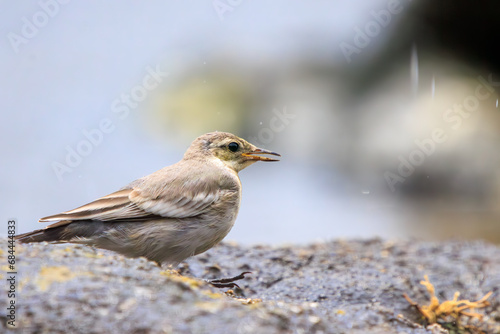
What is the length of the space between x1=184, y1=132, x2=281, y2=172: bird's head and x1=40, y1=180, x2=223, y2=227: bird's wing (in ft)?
1.80

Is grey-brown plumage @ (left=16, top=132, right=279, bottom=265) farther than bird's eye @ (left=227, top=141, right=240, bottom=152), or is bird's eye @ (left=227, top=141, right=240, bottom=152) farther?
bird's eye @ (left=227, top=141, right=240, bottom=152)

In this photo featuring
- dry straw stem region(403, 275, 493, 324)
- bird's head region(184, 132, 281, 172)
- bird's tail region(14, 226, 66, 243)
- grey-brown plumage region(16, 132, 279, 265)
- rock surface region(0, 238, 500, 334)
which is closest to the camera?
rock surface region(0, 238, 500, 334)

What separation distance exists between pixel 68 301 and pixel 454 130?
10.5 metres

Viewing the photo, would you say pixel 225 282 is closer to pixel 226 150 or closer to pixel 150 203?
pixel 150 203

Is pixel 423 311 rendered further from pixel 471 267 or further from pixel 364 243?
pixel 364 243

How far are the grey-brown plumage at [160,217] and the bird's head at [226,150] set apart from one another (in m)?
0.33

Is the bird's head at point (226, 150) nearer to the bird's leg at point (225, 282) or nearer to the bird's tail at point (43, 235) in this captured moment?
the bird's leg at point (225, 282)

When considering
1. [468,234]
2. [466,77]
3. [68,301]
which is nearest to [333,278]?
[68,301]

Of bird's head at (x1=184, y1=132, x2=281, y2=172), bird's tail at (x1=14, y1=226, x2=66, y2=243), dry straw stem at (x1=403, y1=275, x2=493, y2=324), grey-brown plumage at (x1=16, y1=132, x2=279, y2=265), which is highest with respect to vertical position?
bird's head at (x1=184, y1=132, x2=281, y2=172)

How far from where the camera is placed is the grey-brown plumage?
4059 millimetres

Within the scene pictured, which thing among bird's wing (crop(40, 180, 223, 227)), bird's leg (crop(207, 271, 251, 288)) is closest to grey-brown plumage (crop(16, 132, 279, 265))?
bird's wing (crop(40, 180, 223, 227))

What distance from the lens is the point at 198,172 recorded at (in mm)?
4609

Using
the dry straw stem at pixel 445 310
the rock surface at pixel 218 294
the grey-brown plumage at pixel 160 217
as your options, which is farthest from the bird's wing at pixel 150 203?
the dry straw stem at pixel 445 310

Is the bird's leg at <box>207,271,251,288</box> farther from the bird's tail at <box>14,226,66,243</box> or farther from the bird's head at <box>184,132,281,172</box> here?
the bird's tail at <box>14,226,66,243</box>
